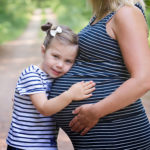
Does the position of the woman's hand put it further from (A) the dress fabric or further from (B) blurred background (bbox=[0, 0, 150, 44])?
(B) blurred background (bbox=[0, 0, 150, 44])

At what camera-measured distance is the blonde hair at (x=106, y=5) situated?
2225 mm

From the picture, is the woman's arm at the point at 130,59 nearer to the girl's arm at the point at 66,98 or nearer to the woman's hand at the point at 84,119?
the woman's hand at the point at 84,119

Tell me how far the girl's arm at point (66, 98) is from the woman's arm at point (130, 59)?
0.36ft

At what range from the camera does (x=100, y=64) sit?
2.25 metres

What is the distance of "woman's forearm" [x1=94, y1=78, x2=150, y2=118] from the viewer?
2.09 m

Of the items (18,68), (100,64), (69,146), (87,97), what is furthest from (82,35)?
(18,68)

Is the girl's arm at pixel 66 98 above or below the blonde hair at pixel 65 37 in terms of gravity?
below

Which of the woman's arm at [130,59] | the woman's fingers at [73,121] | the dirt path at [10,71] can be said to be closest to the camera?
the woman's arm at [130,59]

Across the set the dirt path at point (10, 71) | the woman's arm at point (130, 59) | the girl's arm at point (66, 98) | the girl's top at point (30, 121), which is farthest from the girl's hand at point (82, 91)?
the dirt path at point (10, 71)

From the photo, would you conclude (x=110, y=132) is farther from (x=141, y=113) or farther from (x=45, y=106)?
(x=45, y=106)

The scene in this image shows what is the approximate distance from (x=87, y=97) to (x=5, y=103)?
4.79 meters

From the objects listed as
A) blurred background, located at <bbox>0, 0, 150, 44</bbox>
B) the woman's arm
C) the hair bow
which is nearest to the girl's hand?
the woman's arm

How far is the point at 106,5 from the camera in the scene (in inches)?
93.4

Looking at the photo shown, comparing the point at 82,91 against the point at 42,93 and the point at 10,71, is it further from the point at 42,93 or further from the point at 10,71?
the point at 10,71
